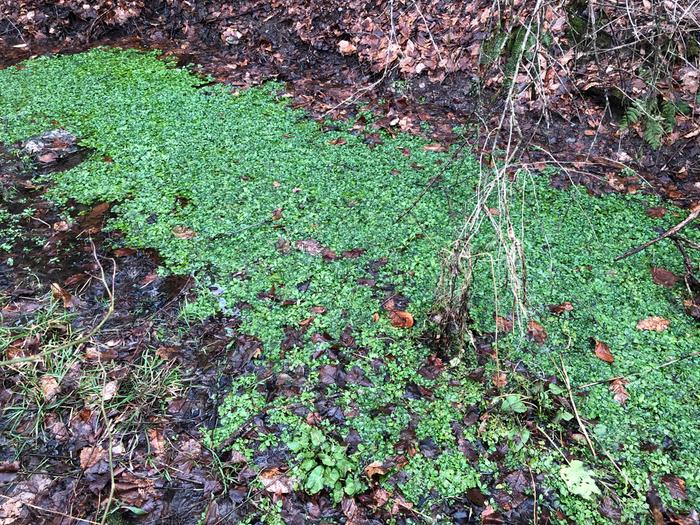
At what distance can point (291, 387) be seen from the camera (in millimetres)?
2621

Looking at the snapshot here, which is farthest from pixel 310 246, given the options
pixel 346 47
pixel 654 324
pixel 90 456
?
pixel 346 47

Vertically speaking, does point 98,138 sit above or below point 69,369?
above

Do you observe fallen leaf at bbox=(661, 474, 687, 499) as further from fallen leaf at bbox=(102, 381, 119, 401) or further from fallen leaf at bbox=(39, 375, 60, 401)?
fallen leaf at bbox=(39, 375, 60, 401)

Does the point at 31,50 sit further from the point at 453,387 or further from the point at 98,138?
the point at 453,387

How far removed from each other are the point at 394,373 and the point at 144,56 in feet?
17.1

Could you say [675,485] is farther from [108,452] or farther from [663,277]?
[108,452]

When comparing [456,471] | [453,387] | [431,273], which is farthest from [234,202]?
[456,471]

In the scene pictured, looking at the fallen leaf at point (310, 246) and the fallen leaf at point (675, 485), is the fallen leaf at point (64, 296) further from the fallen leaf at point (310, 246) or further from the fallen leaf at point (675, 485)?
the fallen leaf at point (675, 485)

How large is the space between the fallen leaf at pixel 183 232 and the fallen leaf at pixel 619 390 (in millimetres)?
2675

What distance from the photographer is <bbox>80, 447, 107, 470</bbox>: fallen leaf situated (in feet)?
7.75

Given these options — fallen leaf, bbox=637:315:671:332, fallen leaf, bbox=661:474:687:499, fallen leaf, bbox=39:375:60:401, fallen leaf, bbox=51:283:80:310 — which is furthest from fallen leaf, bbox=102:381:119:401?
fallen leaf, bbox=637:315:671:332

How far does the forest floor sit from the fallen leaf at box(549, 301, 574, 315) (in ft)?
0.05

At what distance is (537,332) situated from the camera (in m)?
2.79

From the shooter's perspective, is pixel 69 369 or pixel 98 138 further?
pixel 98 138
